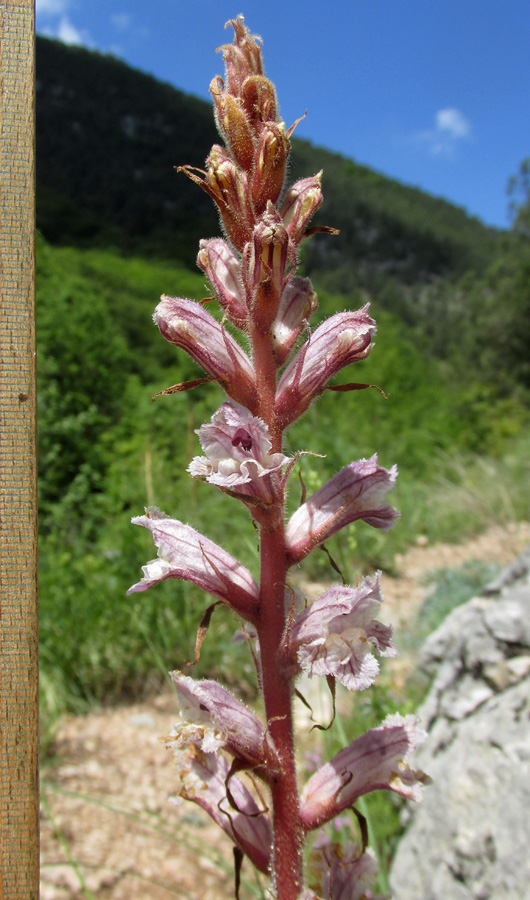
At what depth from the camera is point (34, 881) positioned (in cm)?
115

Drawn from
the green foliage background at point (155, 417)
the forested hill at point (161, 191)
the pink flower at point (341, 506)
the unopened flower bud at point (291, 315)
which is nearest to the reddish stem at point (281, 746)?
the pink flower at point (341, 506)

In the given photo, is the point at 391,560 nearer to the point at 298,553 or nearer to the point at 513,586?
the point at 513,586

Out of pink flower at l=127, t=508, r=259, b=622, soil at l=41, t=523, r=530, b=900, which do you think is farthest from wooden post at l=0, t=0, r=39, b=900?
soil at l=41, t=523, r=530, b=900

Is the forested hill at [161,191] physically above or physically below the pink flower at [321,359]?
above

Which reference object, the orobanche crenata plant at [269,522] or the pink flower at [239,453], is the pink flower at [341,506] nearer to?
the orobanche crenata plant at [269,522]

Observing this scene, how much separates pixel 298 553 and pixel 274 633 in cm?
18

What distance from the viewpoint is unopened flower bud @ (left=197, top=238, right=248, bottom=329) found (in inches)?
58.4

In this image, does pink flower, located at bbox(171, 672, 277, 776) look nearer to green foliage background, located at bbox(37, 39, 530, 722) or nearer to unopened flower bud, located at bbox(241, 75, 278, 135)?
green foliage background, located at bbox(37, 39, 530, 722)

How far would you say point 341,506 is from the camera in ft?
4.72

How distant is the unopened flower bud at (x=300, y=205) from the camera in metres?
1.43

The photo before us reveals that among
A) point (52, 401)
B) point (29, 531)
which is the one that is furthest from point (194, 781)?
point (52, 401)

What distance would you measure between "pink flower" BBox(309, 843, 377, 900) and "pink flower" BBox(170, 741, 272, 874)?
0.74 feet

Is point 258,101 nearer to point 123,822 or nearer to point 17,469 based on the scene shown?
point 17,469

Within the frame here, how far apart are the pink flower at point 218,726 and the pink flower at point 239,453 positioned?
17.6 inches
